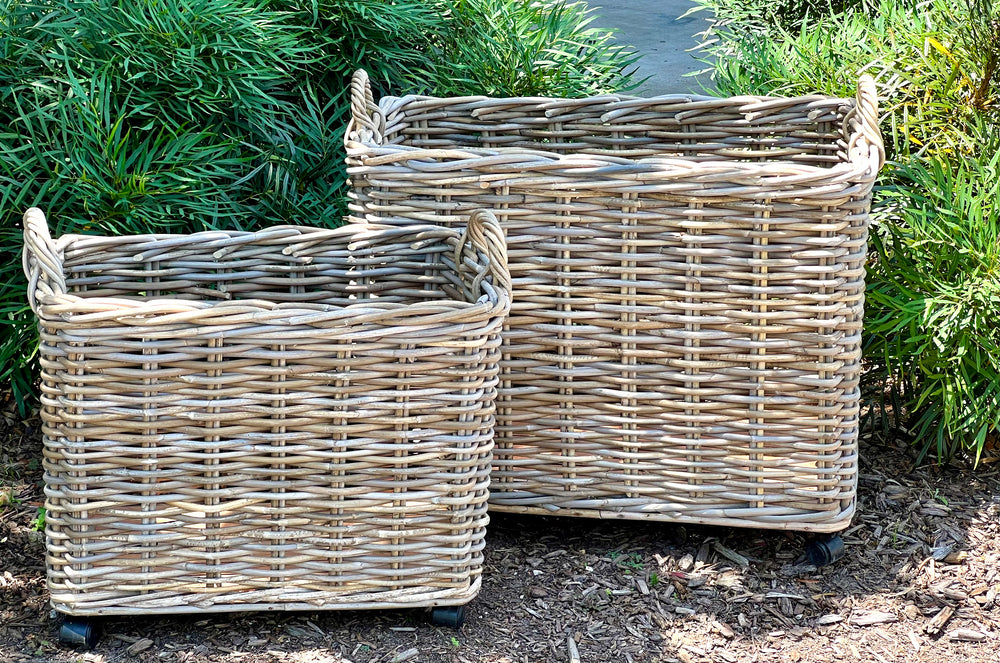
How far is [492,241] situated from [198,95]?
0.86m

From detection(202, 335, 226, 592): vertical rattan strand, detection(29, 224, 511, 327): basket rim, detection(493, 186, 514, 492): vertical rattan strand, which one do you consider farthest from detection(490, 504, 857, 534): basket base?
detection(202, 335, 226, 592): vertical rattan strand

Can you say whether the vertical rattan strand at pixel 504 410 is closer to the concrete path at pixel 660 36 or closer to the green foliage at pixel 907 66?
the green foliage at pixel 907 66

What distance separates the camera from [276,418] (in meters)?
1.47

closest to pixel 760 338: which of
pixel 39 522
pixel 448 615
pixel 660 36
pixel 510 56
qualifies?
pixel 448 615

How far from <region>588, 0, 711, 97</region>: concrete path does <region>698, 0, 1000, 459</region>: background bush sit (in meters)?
0.68

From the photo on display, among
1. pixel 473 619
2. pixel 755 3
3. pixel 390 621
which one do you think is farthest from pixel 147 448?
pixel 755 3

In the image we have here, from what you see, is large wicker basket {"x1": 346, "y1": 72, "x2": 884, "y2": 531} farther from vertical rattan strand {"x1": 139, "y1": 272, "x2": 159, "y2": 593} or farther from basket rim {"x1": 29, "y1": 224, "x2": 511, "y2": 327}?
vertical rattan strand {"x1": 139, "y1": 272, "x2": 159, "y2": 593}

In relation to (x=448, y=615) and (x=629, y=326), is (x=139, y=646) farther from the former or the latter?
(x=629, y=326)

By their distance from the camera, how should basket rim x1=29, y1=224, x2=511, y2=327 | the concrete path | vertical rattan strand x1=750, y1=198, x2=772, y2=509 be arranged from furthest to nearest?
the concrete path, vertical rattan strand x1=750, y1=198, x2=772, y2=509, basket rim x1=29, y1=224, x2=511, y2=327

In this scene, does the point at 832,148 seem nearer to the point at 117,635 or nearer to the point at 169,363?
the point at 169,363

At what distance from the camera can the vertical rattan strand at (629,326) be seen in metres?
1.68

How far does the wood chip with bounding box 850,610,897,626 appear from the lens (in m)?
1.74

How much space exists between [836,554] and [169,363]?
116cm

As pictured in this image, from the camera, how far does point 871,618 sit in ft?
5.73
